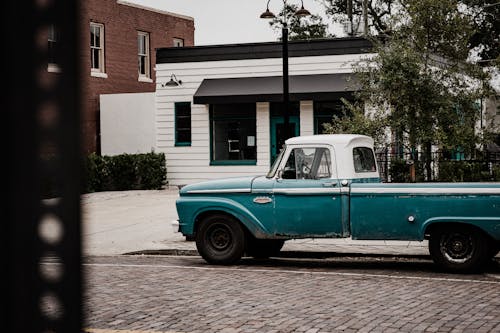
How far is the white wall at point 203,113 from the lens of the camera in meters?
29.1

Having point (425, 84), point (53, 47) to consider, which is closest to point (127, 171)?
point (425, 84)

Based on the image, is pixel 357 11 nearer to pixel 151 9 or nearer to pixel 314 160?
pixel 151 9

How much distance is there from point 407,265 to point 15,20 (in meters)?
13.1

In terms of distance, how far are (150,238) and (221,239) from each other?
4376 mm

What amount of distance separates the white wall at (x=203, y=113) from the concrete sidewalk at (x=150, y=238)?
15.8 ft

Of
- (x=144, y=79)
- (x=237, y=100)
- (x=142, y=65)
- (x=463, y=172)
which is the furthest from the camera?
(x=142, y=65)

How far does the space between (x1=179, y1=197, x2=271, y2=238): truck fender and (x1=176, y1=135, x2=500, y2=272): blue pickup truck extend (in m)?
0.02

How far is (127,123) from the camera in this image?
105 feet

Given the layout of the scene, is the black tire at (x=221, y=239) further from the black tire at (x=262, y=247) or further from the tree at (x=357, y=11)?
the tree at (x=357, y=11)

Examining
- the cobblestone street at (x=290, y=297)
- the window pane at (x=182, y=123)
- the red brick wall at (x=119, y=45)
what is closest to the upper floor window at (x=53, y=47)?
the cobblestone street at (x=290, y=297)

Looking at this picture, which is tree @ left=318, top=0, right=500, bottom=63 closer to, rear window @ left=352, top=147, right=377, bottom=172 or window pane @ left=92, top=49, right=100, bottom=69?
window pane @ left=92, top=49, right=100, bottom=69

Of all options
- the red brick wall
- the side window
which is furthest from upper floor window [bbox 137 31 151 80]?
the side window

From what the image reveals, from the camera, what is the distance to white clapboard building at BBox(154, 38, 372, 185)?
28.6m

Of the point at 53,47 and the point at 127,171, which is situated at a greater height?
the point at 53,47
